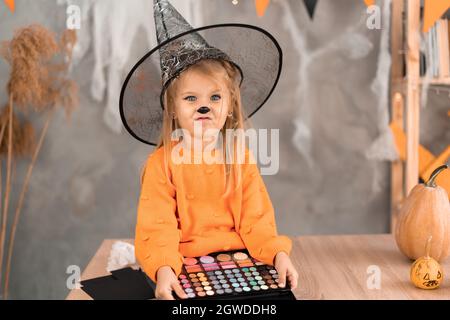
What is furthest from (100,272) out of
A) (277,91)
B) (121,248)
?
(277,91)

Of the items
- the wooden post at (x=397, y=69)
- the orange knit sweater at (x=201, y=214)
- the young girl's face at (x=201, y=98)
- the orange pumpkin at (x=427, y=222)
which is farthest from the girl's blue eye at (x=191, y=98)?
the wooden post at (x=397, y=69)

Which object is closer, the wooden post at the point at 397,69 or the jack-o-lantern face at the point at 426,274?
the jack-o-lantern face at the point at 426,274

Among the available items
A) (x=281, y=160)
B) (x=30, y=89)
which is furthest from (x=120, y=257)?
(x=281, y=160)

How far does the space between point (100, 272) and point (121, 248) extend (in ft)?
0.32

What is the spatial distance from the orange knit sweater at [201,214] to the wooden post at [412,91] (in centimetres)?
88

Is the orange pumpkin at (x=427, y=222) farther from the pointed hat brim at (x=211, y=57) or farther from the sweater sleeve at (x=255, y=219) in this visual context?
the pointed hat brim at (x=211, y=57)

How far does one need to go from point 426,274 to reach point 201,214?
425 mm

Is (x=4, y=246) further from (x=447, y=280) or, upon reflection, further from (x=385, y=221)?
(x=447, y=280)

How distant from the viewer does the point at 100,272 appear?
1.14 meters

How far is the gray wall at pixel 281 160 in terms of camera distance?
1.90 metres

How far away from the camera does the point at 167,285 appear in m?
0.93

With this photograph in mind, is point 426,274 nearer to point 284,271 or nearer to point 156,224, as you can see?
point 284,271

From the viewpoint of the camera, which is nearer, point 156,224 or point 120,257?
point 156,224

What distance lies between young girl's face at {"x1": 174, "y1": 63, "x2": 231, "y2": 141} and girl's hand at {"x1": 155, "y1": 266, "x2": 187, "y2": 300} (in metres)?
0.26
